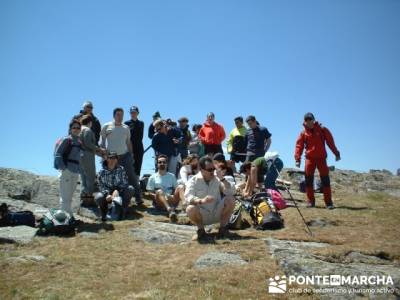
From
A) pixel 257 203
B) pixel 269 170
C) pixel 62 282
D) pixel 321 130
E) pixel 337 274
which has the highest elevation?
pixel 321 130

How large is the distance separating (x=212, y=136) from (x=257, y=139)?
1762 mm

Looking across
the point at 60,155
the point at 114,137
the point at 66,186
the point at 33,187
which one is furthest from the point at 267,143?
the point at 33,187

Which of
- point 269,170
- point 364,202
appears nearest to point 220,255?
point 269,170

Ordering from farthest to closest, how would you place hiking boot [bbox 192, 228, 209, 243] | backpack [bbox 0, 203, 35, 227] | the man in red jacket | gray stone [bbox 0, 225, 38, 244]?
the man in red jacket
backpack [bbox 0, 203, 35, 227]
hiking boot [bbox 192, 228, 209, 243]
gray stone [bbox 0, 225, 38, 244]

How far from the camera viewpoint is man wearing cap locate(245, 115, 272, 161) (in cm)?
1324

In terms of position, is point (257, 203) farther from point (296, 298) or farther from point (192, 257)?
point (296, 298)

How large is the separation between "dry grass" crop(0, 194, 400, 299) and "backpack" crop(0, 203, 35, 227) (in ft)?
5.00

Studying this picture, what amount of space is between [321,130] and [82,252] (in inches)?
339

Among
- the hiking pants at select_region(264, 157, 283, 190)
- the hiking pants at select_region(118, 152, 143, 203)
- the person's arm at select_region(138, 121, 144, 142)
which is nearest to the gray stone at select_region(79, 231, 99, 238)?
the hiking pants at select_region(118, 152, 143, 203)

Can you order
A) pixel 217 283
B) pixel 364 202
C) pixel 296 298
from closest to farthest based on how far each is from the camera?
pixel 296 298 → pixel 217 283 → pixel 364 202

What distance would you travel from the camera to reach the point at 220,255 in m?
6.79

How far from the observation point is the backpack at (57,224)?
862cm

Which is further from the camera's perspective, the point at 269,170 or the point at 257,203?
the point at 269,170

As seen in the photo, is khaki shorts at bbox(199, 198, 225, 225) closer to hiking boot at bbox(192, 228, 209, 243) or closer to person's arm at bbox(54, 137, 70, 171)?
hiking boot at bbox(192, 228, 209, 243)
